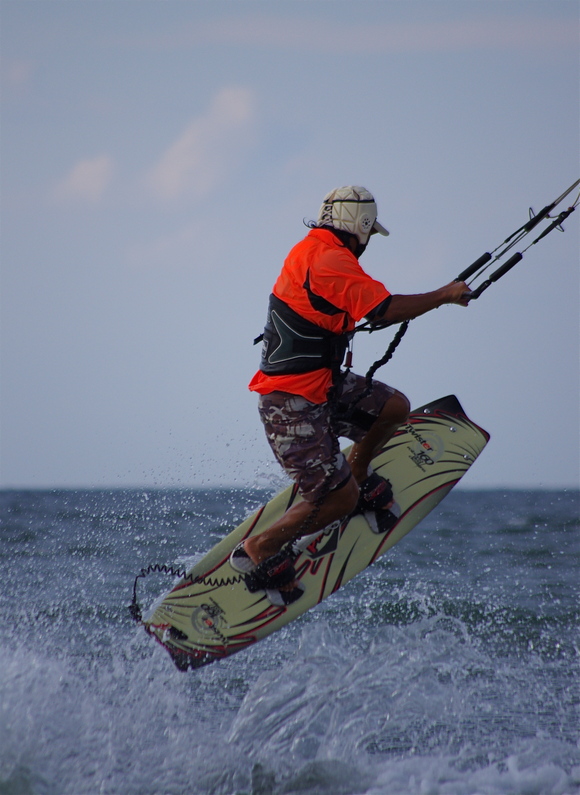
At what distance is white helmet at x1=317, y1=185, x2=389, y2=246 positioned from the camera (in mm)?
4535

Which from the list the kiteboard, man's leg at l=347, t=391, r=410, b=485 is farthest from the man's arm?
the kiteboard

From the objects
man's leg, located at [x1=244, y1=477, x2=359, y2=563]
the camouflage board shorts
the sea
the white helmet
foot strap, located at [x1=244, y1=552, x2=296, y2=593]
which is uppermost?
the white helmet

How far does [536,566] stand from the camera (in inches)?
387

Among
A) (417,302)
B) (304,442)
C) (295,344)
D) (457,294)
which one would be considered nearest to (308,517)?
(304,442)

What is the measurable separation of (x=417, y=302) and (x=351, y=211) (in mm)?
707

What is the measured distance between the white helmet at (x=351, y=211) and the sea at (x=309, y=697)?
7.40ft

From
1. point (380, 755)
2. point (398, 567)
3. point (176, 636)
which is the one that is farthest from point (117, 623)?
point (398, 567)

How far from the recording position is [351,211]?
453cm

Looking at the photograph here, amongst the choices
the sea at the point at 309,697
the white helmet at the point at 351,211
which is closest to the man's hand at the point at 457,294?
the white helmet at the point at 351,211

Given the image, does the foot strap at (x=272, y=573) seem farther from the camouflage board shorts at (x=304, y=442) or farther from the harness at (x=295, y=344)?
the harness at (x=295, y=344)

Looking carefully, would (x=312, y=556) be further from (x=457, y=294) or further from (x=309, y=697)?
(x=457, y=294)

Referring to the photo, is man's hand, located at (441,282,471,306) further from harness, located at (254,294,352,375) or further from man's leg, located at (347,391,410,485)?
man's leg, located at (347,391,410,485)

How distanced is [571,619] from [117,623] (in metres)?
4.10

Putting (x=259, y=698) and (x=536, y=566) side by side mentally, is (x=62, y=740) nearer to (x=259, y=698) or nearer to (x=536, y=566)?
(x=259, y=698)
